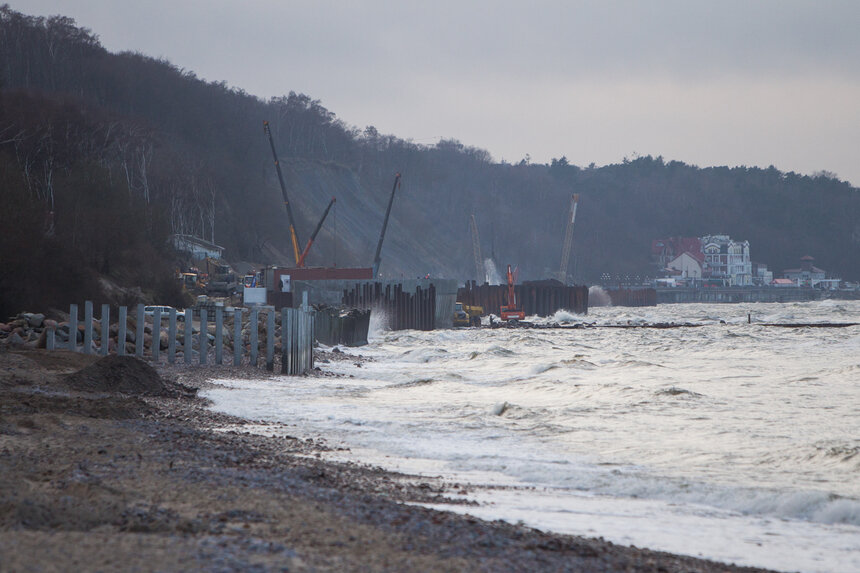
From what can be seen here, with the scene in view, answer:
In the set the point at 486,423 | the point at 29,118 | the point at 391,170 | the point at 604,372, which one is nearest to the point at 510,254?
the point at 391,170

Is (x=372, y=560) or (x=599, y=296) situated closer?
(x=372, y=560)

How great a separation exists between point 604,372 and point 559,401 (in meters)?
8.01

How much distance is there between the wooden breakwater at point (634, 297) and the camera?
445 feet

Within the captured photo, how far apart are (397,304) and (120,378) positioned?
4304 cm

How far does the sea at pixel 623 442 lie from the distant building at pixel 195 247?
142 feet

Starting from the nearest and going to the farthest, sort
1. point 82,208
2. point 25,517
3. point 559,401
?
point 25,517 < point 559,401 < point 82,208

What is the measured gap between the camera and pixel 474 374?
25672mm

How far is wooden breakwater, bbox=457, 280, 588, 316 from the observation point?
286ft

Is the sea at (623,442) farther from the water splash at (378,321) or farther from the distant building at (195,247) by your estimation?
the distant building at (195,247)

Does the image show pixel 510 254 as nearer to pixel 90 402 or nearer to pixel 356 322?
pixel 356 322

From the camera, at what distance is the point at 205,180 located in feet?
278

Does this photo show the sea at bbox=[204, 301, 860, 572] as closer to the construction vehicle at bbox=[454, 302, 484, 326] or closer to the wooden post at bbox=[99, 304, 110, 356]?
the wooden post at bbox=[99, 304, 110, 356]

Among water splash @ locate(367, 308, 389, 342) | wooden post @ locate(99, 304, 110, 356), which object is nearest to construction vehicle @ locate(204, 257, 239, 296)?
water splash @ locate(367, 308, 389, 342)

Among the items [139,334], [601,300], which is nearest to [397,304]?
[139,334]
